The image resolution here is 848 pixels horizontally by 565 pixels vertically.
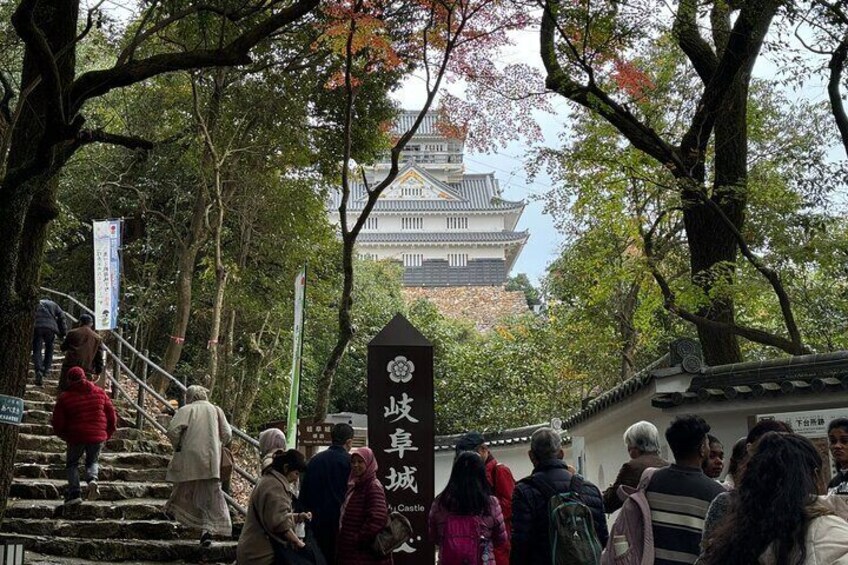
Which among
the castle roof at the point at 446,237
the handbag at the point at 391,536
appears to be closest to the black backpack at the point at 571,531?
the handbag at the point at 391,536

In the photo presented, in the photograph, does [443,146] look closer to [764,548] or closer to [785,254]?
[785,254]

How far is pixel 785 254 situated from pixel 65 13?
8207 millimetres

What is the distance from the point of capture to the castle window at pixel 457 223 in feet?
205

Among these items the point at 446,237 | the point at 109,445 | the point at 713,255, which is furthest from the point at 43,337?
the point at 446,237

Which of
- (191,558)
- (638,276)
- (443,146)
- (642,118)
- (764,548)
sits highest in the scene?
(443,146)

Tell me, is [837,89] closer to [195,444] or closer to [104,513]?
[195,444]

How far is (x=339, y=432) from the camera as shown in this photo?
8.56m

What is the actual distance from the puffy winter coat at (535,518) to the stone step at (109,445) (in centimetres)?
829

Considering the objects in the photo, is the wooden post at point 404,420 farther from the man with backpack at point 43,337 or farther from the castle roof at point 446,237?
the castle roof at point 446,237

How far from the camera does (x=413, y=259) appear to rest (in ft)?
201

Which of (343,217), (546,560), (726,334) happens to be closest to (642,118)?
(726,334)

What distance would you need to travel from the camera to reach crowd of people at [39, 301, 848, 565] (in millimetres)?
3623

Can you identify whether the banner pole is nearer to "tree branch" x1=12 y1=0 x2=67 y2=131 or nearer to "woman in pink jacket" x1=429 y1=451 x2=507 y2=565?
"woman in pink jacket" x1=429 y1=451 x2=507 y2=565

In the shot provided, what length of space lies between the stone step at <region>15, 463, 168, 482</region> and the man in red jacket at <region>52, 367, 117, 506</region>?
4.74ft
